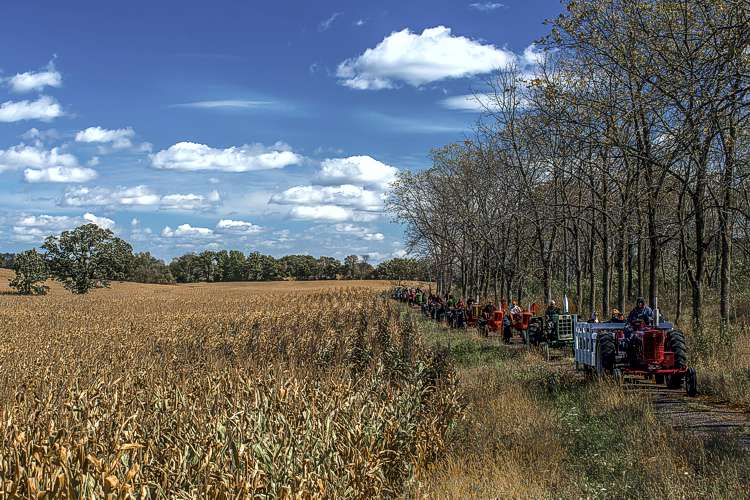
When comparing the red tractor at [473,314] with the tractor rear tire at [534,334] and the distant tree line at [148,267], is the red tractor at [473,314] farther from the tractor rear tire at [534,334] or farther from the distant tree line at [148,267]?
the distant tree line at [148,267]

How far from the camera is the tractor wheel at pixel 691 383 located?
10.7m

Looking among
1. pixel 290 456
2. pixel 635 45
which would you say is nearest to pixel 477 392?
pixel 290 456

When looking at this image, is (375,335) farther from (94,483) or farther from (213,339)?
(94,483)

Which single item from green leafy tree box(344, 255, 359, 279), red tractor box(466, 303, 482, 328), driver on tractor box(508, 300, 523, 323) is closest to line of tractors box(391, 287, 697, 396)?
driver on tractor box(508, 300, 523, 323)

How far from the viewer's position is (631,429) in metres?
8.21

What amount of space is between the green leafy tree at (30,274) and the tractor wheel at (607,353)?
60455 mm

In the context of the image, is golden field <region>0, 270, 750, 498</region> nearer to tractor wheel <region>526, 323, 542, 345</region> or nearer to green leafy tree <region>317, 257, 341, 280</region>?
tractor wheel <region>526, 323, 542, 345</region>

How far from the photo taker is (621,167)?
1875 cm

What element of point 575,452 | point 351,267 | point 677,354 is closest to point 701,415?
point 677,354

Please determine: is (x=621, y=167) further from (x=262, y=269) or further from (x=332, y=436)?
(x=262, y=269)

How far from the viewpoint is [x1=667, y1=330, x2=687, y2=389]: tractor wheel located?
432 inches

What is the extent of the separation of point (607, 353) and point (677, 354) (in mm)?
1073

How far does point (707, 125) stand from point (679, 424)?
4.09m

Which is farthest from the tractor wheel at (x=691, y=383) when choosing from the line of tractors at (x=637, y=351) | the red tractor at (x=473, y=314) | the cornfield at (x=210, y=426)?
the red tractor at (x=473, y=314)
